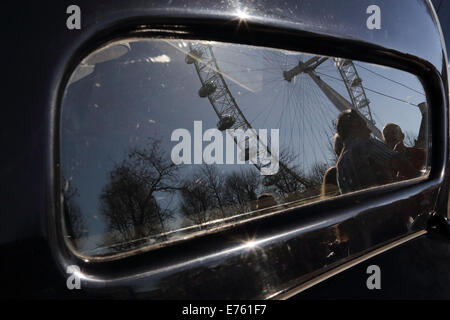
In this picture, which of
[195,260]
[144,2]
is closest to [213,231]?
[195,260]

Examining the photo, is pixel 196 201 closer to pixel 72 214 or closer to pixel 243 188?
pixel 243 188

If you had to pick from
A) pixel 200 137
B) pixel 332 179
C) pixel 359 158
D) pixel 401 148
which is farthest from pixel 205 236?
pixel 401 148

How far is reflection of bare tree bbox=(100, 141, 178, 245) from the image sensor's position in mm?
725

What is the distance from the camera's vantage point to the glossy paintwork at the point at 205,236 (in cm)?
61

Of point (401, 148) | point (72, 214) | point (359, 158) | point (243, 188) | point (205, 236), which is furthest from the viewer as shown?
point (401, 148)

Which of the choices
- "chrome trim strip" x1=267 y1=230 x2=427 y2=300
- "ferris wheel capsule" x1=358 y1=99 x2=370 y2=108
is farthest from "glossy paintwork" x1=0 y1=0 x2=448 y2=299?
"ferris wheel capsule" x1=358 y1=99 x2=370 y2=108

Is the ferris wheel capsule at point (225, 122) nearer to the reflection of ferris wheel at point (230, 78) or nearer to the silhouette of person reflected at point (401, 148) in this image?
the reflection of ferris wheel at point (230, 78)

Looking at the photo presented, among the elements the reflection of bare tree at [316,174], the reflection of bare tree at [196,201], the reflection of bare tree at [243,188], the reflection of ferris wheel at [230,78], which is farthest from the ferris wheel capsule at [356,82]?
the reflection of bare tree at [196,201]

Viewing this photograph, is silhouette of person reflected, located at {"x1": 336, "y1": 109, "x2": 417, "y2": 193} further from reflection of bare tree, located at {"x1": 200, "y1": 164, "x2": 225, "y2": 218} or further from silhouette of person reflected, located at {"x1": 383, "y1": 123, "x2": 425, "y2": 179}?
reflection of bare tree, located at {"x1": 200, "y1": 164, "x2": 225, "y2": 218}

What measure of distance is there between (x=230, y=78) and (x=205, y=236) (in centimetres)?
39

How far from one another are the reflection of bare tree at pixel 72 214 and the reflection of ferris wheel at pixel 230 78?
352 millimetres

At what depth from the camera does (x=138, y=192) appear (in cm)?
75

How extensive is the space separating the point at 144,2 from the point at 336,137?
0.67 meters

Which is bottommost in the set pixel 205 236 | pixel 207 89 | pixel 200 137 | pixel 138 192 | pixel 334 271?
pixel 334 271
